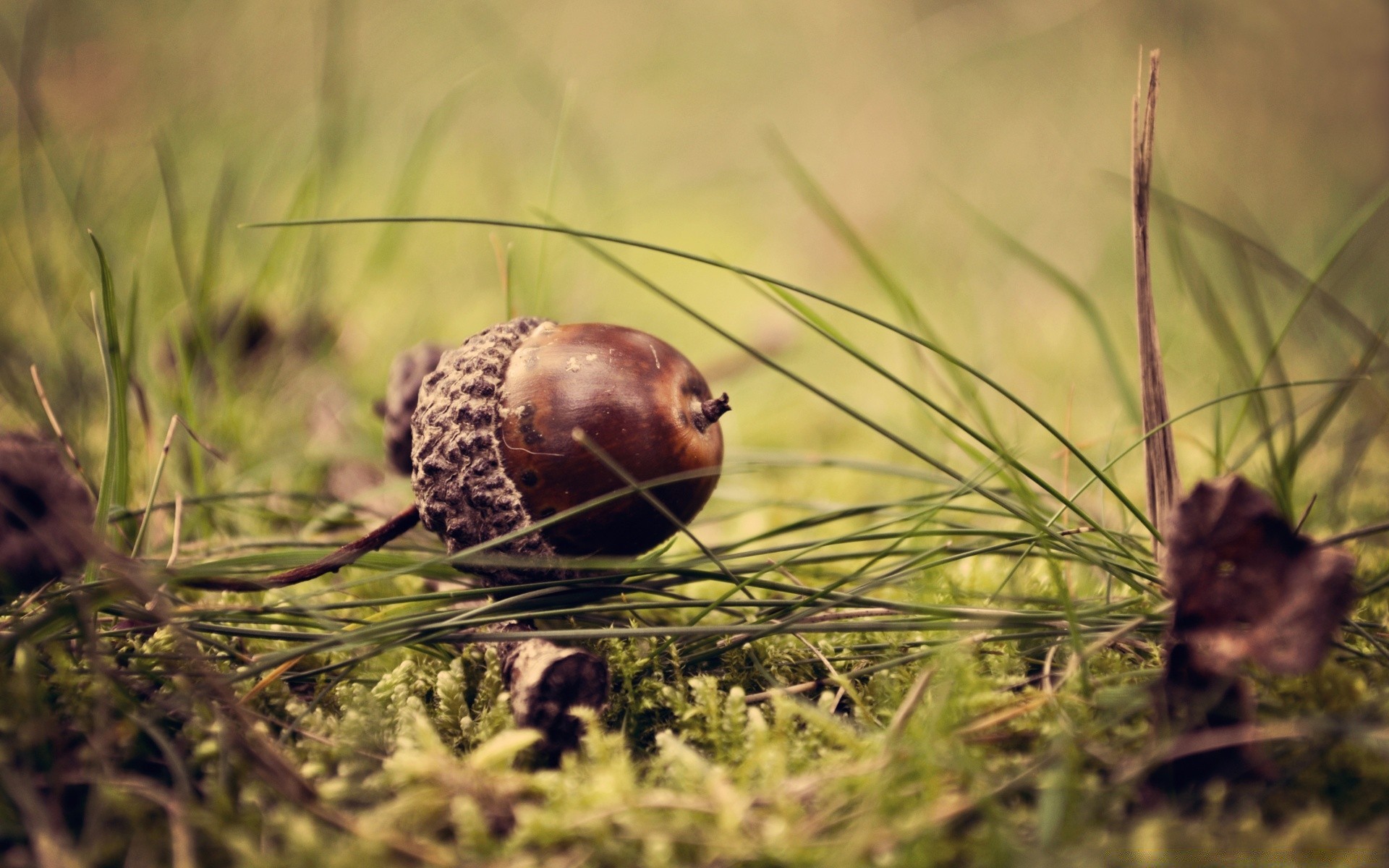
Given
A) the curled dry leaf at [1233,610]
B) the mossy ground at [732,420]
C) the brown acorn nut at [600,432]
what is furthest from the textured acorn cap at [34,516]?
the curled dry leaf at [1233,610]

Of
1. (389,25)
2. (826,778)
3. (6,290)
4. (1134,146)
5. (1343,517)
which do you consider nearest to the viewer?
(826,778)

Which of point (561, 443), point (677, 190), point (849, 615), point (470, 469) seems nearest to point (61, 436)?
point (470, 469)

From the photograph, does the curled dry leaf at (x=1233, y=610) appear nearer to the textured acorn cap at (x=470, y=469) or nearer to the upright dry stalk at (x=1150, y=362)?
the upright dry stalk at (x=1150, y=362)

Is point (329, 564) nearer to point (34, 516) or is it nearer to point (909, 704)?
point (34, 516)

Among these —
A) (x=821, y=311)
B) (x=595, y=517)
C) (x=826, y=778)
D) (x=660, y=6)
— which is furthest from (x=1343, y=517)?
(x=660, y=6)

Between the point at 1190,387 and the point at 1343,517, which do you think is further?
the point at 1190,387

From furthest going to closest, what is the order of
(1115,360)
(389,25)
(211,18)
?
(389,25) → (211,18) → (1115,360)

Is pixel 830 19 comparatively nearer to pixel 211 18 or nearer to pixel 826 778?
pixel 211 18
